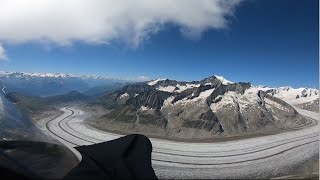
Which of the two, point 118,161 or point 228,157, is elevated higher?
point 118,161

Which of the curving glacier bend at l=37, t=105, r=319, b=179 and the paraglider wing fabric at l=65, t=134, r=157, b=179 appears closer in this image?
the paraglider wing fabric at l=65, t=134, r=157, b=179

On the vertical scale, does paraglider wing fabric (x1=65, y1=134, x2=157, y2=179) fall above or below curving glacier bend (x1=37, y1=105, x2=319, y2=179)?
above

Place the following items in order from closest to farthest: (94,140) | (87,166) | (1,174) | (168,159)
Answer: (1,174) < (87,166) < (168,159) < (94,140)

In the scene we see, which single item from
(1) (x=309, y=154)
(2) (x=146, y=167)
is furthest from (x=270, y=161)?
(2) (x=146, y=167)

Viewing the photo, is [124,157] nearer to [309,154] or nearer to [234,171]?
[234,171]

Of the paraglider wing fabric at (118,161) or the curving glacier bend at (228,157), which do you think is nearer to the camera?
the paraglider wing fabric at (118,161)

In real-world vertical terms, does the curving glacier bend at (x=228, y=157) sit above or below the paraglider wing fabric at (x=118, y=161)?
below

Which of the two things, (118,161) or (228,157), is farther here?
(228,157)

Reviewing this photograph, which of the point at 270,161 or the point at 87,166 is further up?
the point at 87,166
